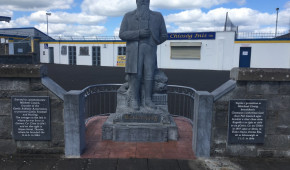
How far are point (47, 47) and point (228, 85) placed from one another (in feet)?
120

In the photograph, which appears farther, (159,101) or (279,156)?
(159,101)

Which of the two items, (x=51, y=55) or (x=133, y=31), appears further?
(x=51, y=55)

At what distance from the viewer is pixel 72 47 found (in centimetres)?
3388

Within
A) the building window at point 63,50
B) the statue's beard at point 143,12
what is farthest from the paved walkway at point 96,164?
the building window at point 63,50

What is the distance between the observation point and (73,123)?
4062mm

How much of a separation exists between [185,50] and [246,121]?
2417cm

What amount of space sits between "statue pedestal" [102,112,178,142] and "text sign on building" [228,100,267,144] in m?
1.27

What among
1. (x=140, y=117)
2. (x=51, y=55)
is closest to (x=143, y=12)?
(x=140, y=117)

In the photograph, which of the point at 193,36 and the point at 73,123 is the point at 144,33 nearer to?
the point at 73,123

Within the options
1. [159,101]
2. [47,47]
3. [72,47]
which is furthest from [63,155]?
[47,47]

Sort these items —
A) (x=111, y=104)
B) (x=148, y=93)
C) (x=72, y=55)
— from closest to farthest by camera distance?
(x=148, y=93), (x=111, y=104), (x=72, y=55)

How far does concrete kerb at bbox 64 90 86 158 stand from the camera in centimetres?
400

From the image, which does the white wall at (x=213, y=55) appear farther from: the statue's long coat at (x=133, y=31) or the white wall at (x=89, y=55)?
the statue's long coat at (x=133, y=31)

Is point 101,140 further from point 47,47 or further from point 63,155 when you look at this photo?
point 47,47
